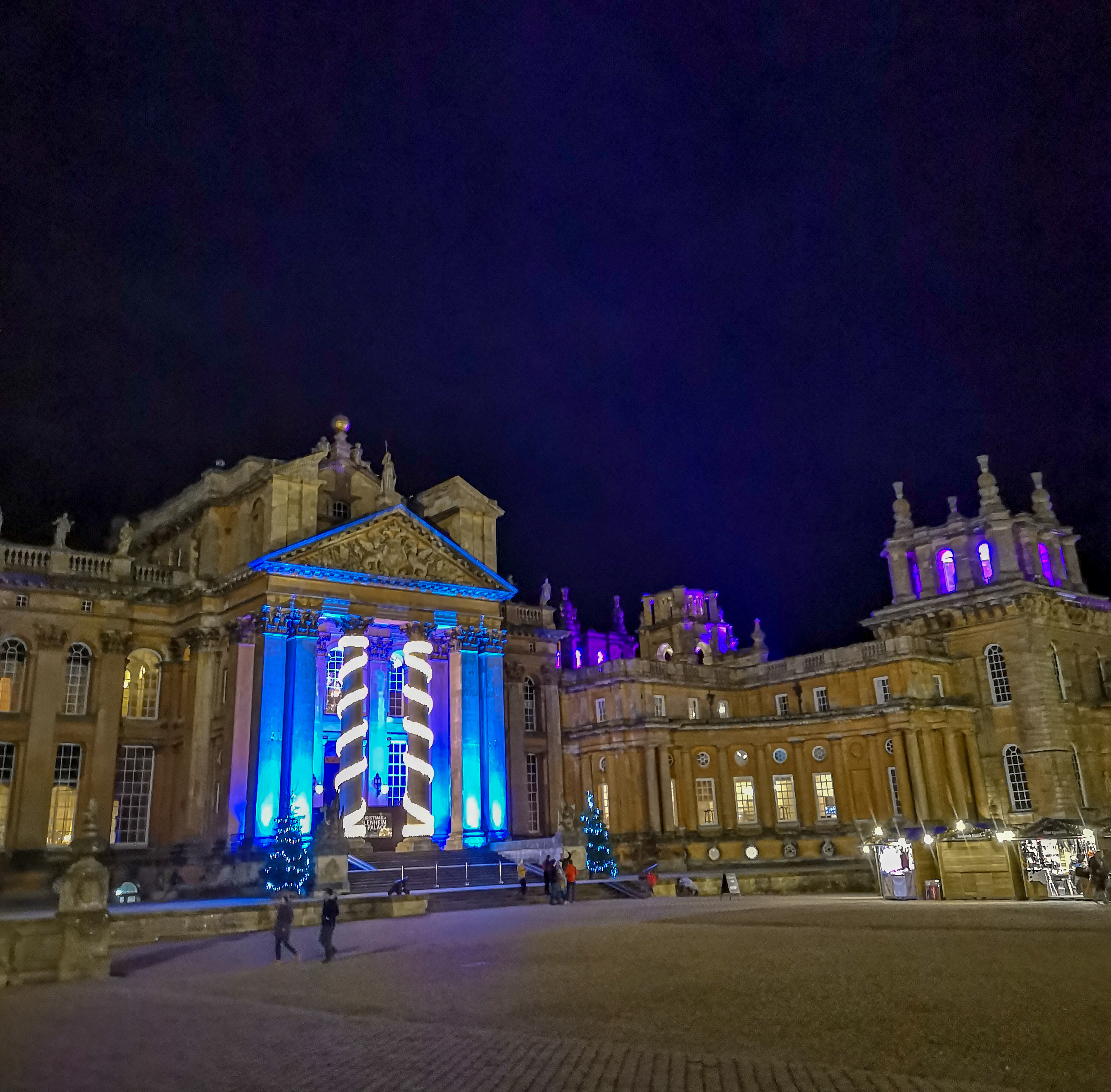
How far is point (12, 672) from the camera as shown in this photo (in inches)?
1512

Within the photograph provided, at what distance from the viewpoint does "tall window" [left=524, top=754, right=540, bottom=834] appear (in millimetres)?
46562

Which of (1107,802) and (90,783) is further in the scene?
(1107,802)

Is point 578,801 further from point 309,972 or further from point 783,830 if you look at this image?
point 309,972

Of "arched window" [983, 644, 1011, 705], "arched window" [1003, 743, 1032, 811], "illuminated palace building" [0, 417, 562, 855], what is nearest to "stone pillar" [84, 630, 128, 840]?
"illuminated palace building" [0, 417, 562, 855]

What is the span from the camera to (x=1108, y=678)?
5184 centimetres

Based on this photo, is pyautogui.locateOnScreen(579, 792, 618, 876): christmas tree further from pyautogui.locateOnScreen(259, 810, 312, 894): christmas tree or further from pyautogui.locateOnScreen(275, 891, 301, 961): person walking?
pyautogui.locateOnScreen(275, 891, 301, 961): person walking

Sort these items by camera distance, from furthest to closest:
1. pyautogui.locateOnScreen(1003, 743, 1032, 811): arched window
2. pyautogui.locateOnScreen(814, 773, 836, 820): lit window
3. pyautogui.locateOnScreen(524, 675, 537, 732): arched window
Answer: pyautogui.locateOnScreen(814, 773, 836, 820): lit window → pyautogui.locateOnScreen(1003, 743, 1032, 811): arched window → pyautogui.locateOnScreen(524, 675, 537, 732): arched window

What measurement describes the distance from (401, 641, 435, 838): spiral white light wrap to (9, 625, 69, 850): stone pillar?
11394mm

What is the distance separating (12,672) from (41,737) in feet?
9.71

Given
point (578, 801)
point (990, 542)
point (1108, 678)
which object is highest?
point (990, 542)

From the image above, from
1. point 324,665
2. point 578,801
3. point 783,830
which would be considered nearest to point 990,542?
point 783,830

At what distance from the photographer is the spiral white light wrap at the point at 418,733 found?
39.3m

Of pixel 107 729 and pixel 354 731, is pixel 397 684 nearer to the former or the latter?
pixel 354 731

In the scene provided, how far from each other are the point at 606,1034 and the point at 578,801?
161 feet
